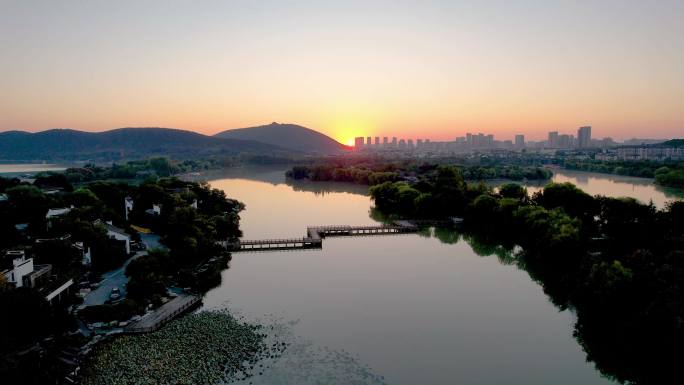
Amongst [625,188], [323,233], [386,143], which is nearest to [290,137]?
[386,143]

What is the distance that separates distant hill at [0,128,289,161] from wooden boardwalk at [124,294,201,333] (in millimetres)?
75585

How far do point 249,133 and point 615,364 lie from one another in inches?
4986

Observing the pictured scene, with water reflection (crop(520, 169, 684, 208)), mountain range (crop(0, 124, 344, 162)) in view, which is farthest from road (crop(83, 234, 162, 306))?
mountain range (crop(0, 124, 344, 162))

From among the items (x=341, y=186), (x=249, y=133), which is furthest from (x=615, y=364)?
(x=249, y=133)

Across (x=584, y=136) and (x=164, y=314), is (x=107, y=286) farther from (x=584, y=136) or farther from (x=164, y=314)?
(x=584, y=136)

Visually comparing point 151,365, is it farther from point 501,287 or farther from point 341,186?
point 341,186

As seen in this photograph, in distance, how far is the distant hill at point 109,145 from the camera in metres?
80.8

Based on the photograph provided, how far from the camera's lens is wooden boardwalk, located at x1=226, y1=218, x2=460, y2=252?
1534cm

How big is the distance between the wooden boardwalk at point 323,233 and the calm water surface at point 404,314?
60 cm

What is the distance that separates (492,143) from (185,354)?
119191 mm

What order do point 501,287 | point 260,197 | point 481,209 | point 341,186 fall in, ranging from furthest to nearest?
point 341,186
point 260,197
point 481,209
point 501,287

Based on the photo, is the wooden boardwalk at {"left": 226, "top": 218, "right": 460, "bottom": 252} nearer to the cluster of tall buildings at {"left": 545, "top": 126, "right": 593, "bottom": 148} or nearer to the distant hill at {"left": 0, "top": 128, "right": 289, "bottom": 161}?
the distant hill at {"left": 0, "top": 128, "right": 289, "bottom": 161}

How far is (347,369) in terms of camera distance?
7562 mm

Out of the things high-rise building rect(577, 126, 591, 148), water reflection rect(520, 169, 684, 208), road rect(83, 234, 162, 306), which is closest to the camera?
road rect(83, 234, 162, 306)
